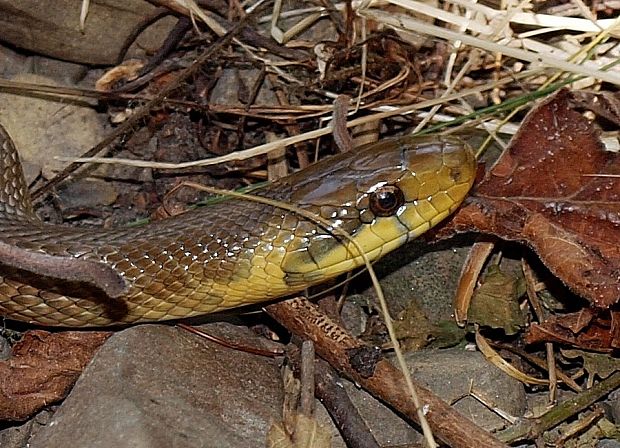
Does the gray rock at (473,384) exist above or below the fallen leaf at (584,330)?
below

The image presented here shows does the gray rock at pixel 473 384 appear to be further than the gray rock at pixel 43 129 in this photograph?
No

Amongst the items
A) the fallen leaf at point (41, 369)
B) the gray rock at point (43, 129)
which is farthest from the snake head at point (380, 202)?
the gray rock at point (43, 129)

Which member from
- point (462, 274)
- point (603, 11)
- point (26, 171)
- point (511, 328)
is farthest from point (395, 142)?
point (26, 171)

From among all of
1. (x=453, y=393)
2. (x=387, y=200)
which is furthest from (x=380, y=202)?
(x=453, y=393)

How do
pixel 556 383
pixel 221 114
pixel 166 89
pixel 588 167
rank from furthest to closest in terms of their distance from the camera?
1. pixel 221 114
2. pixel 166 89
3. pixel 588 167
4. pixel 556 383

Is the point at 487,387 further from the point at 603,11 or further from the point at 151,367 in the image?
the point at 603,11

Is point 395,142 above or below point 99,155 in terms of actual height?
above

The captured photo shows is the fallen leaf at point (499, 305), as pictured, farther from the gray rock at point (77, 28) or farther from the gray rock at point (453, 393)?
the gray rock at point (77, 28)
